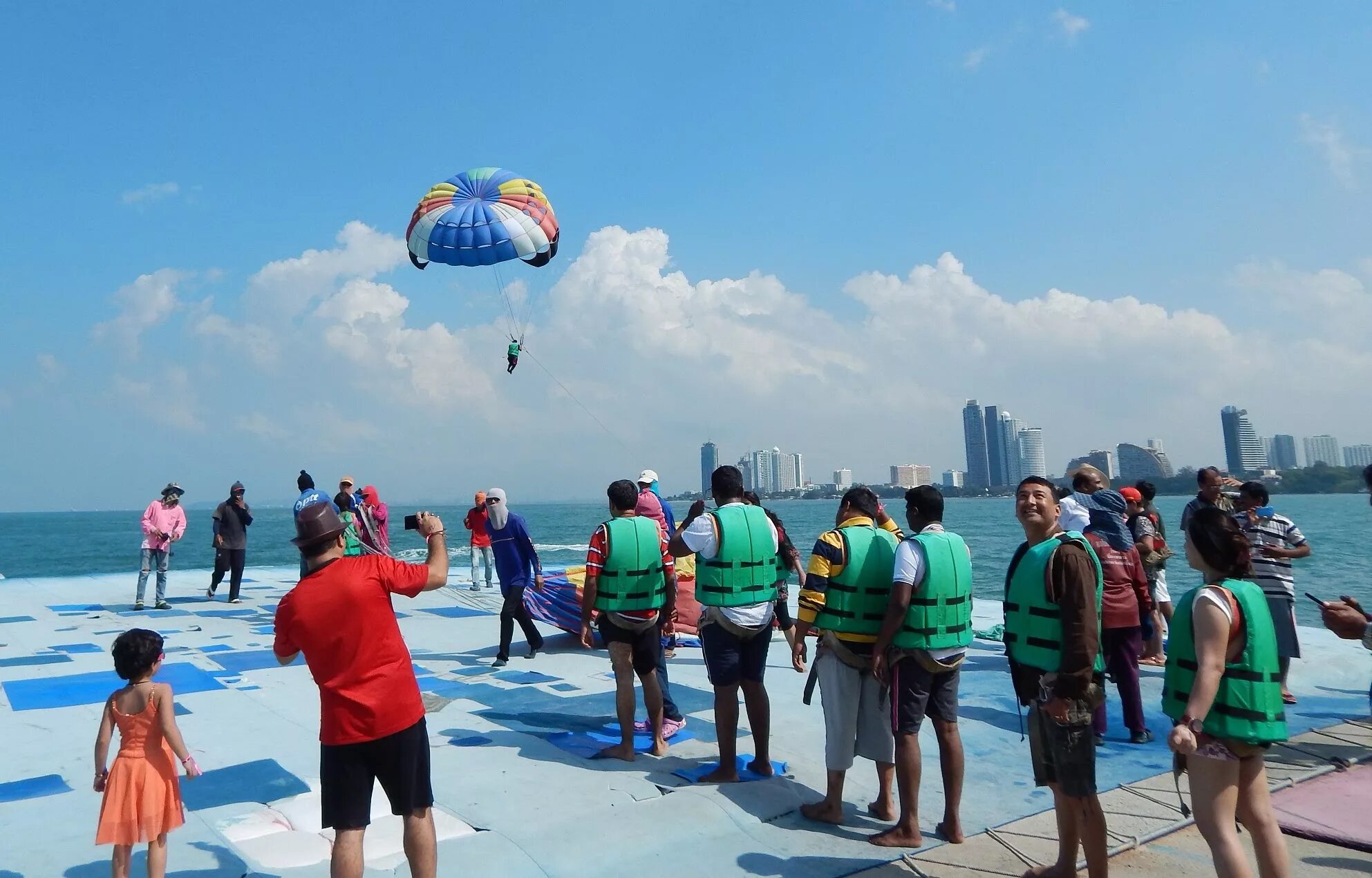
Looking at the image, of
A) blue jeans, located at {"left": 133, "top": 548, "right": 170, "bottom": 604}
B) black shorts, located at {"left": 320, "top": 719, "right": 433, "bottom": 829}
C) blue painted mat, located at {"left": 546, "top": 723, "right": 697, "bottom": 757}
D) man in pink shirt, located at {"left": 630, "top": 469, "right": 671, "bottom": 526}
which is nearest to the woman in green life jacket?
black shorts, located at {"left": 320, "top": 719, "right": 433, "bottom": 829}

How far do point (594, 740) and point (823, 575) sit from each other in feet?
7.05

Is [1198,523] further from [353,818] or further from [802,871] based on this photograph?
[353,818]

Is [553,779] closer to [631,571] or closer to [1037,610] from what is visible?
[631,571]

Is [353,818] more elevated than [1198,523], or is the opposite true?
[1198,523]

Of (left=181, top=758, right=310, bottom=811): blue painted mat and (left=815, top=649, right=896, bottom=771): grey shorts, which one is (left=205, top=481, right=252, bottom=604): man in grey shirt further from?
(left=815, top=649, right=896, bottom=771): grey shorts

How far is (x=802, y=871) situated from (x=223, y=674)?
578 centimetres

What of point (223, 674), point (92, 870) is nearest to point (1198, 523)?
point (92, 870)

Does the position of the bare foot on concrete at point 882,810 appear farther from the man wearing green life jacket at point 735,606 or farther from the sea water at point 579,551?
the sea water at point 579,551

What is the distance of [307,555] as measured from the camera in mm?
2877

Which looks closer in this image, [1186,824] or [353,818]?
[353,818]

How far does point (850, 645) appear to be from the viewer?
3.97 m

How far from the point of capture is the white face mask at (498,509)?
24.9 ft

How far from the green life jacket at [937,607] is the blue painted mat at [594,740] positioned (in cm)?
201

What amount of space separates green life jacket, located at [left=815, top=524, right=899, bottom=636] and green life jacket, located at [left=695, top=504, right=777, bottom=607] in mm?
499
